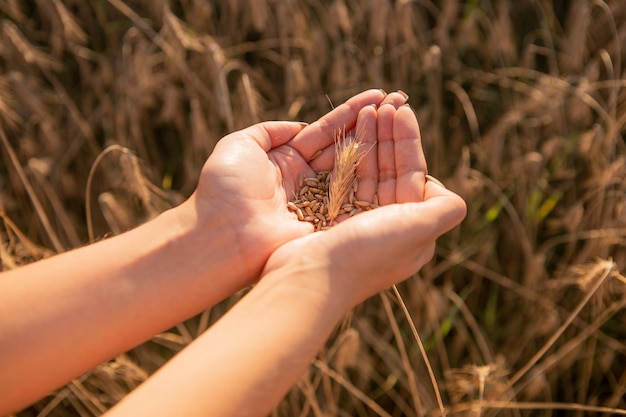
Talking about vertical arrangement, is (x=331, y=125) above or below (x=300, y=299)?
above

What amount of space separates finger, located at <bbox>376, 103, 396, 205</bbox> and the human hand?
0.05m

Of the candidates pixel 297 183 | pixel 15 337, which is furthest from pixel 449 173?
pixel 15 337

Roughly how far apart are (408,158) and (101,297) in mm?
625

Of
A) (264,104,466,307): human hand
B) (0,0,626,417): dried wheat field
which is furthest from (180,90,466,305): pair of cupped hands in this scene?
(0,0,626,417): dried wheat field

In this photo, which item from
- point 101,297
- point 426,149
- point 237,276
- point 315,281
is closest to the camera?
point 315,281

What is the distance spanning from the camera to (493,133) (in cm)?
151

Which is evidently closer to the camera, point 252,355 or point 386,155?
point 252,355

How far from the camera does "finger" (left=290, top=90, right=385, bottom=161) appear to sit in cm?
125

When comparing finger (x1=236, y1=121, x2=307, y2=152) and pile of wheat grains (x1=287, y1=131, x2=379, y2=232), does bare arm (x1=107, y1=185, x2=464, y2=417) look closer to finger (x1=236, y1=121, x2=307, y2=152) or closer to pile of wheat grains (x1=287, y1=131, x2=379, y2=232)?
pile of wheat grains (x1=287, y1=131, x2=379, y2=232)

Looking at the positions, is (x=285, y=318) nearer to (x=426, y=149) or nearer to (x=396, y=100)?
(x=396, y=100)

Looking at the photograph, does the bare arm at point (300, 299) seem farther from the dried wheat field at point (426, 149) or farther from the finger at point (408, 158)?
the dried wheat field at point (426, 149)

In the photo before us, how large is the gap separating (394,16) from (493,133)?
0.42 m

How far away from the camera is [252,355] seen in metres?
0.81

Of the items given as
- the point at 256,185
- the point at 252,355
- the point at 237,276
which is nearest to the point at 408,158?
the point at 256,185
